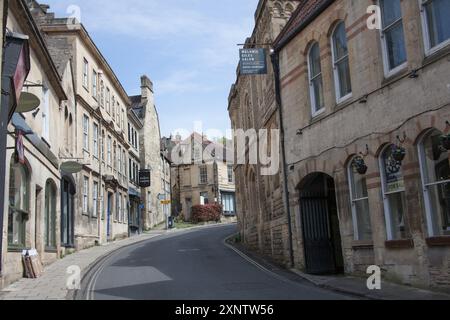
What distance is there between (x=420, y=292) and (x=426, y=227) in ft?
4.25

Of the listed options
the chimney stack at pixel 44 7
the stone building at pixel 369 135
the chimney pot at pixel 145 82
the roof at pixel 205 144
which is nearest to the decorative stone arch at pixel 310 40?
the stone building at pixel 369 135

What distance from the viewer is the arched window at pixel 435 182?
10.5 meters

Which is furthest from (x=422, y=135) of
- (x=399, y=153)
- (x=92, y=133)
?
(x=92, y=133)

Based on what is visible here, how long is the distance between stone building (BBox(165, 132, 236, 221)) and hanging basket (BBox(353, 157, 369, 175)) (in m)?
46.0

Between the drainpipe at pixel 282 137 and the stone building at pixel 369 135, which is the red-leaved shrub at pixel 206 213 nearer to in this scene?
the drainpipe at pixel 282 137

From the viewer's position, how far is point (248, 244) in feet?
87.8

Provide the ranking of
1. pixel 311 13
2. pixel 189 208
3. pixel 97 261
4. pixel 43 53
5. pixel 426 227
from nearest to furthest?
pixel 426 227, pixel 311 13, pixel 43 53, pixel 97 261, pixel 189 208

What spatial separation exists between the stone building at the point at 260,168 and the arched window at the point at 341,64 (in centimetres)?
363

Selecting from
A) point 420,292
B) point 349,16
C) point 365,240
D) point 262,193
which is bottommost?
point 420,292

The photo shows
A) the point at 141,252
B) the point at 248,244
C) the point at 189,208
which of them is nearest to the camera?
the point at 141,252

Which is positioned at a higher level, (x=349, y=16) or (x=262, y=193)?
(x=349, y=16)

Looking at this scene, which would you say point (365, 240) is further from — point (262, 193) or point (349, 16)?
point (262, 193)

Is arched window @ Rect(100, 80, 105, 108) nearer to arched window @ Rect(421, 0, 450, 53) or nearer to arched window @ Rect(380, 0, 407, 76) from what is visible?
arched window @ Rect(380, 0, 407, 76)
